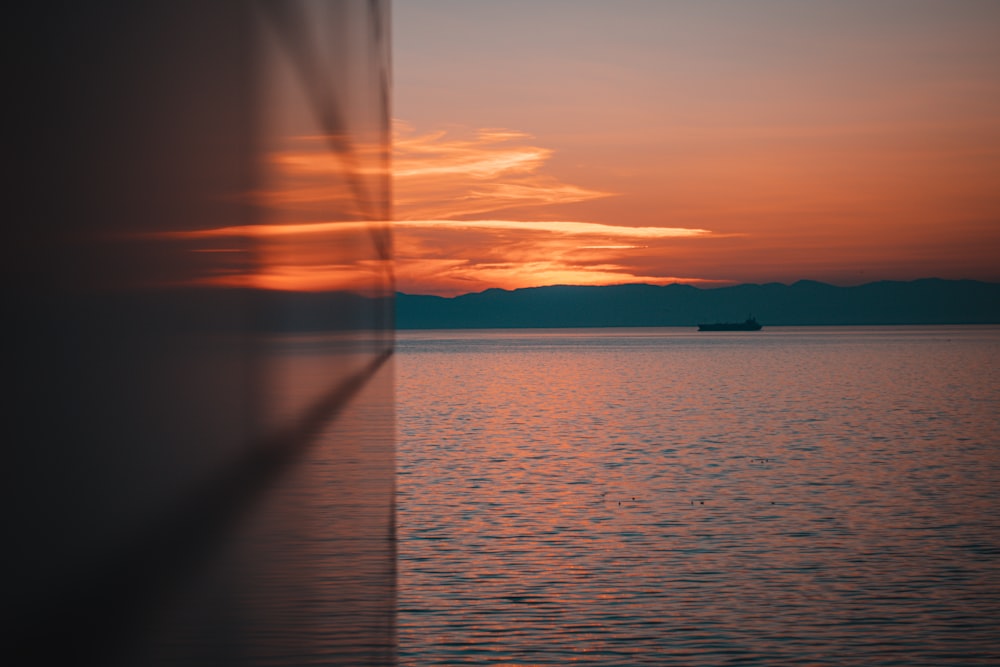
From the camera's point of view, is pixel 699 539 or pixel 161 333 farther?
pixel 699 539

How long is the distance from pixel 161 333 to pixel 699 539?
2686 cm

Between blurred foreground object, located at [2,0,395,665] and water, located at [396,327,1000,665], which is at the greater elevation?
blurred foreground object, located at [2,0,395,665]

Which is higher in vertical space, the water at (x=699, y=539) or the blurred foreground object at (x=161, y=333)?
the blurred foreground object at (x=161, y=333)

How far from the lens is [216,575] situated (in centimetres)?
141

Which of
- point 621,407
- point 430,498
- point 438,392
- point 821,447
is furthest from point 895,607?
point 438,392

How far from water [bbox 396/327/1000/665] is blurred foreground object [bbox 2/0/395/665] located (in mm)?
16922

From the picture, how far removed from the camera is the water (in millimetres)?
19328

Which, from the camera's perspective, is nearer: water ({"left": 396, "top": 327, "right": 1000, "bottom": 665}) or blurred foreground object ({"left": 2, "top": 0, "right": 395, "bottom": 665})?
blurred foreground object ({"left": 2, "top": 0, "right": 395, "bottom": 665})

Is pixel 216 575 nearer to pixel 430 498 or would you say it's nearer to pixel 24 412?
pixel 24 412

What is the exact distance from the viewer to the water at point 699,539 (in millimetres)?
19328

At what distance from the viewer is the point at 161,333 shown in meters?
1.08

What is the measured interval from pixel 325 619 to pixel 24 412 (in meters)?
2.28

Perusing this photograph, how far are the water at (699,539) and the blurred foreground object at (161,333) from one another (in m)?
16.9

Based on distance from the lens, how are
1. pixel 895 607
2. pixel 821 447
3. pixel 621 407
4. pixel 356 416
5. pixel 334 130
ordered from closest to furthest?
pixel 334 130 < pixel 356 416 < pixel 895 607 < pixel 821 447 < pixel 621 407
